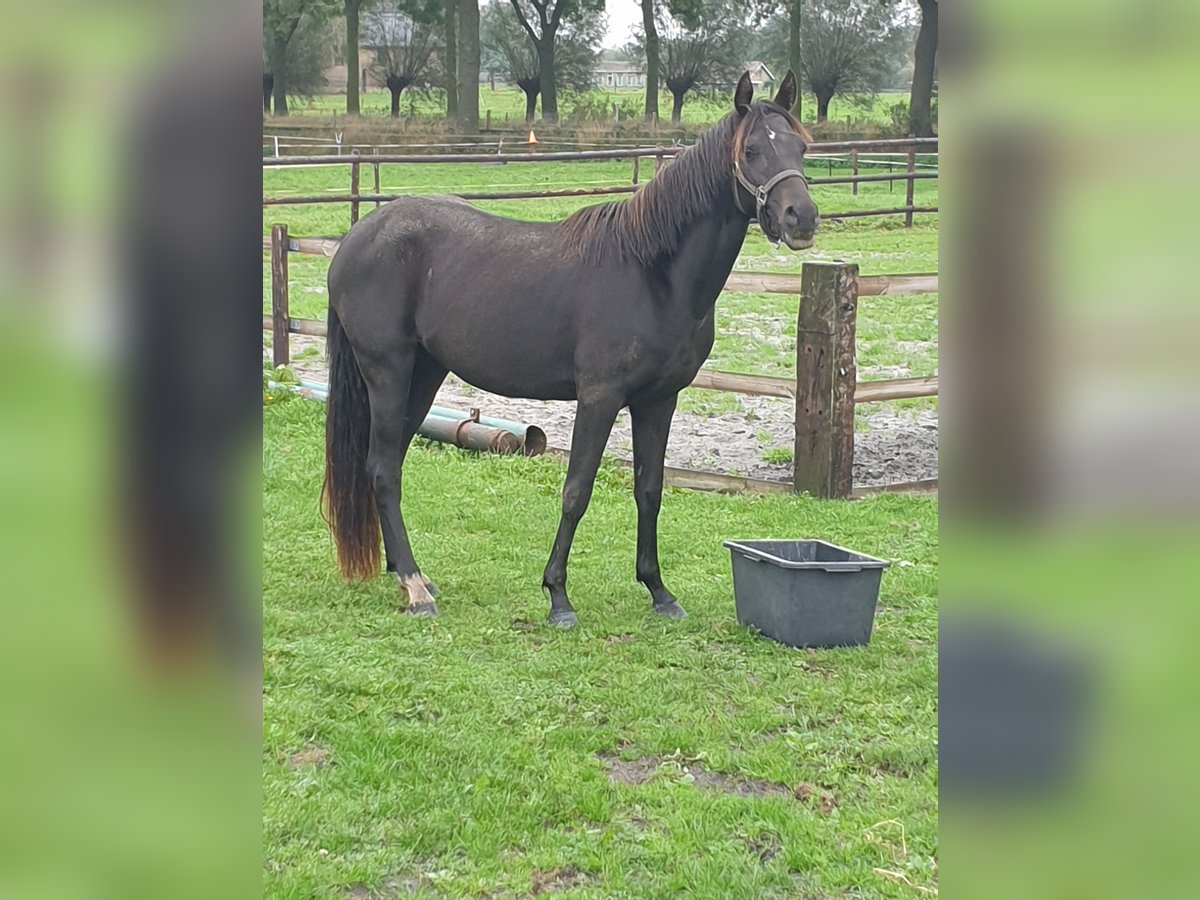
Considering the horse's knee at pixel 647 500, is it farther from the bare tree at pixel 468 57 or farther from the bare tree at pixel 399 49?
the bare tree at pixel 399 49

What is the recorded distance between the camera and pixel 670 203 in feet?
14.2

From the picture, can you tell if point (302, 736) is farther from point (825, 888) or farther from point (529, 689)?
point (825, 888)

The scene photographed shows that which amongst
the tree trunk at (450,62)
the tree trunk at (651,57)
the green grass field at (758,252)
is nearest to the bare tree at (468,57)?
the tree trunk at (450,62)

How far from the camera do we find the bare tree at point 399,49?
46781mm

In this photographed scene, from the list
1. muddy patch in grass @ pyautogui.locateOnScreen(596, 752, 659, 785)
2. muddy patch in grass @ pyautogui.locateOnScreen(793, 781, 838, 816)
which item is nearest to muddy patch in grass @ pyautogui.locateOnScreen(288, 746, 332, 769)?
muddy patch in grass @ pyautogui.locateOnScreen(596, 752, 659, 785)

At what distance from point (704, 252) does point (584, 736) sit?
6.24 ft

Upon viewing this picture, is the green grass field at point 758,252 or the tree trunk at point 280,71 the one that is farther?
the tree trunk at point 280,71

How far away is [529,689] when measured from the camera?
12.3 ft

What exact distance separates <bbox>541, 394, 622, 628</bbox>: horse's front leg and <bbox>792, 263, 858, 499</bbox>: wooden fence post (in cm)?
215

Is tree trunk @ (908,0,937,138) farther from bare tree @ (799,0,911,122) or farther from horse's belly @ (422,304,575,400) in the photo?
horse's belly @ (422,304,575,400)
